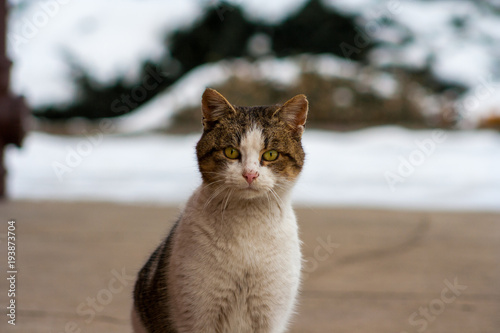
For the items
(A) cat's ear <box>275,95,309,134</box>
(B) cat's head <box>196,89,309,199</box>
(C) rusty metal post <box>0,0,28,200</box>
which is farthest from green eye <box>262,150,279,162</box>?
(C) rusty metal post <box>0,0,28,200</box>

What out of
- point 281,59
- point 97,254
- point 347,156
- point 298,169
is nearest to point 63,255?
point 97,254

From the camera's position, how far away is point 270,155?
1554 mm

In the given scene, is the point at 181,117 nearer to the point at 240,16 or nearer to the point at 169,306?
the point at 240,16

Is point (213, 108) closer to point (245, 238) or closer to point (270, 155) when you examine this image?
point (270, 155)

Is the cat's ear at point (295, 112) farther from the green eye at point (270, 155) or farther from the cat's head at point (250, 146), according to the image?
the green eye at point (270, 155)

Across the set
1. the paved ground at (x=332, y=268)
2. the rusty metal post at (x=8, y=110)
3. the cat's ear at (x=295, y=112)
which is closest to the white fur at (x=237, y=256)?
the cat's ear at (x=295, y=112)

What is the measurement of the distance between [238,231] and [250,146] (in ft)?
0.75

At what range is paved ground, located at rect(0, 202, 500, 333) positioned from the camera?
227cm

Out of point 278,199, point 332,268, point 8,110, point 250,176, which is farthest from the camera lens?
point 8,110

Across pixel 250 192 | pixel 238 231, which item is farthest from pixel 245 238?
pixel 250 192

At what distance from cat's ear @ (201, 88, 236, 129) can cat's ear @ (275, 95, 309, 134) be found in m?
0.14

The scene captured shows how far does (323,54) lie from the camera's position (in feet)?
30.5

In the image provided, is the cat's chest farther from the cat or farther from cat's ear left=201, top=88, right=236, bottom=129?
cat's ear left=201, top=88, right=236, bottom=129

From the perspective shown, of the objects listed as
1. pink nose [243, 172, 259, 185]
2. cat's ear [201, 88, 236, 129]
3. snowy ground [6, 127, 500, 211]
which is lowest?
snowy ground [6, 127, 500, 211]
